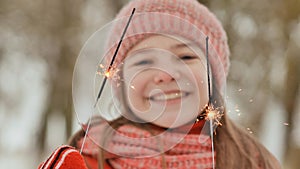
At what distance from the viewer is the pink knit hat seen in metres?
0.64

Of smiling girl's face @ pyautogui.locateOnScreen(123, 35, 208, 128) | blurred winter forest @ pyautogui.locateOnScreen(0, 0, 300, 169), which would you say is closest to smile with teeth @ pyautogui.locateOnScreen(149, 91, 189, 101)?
smiling girl's face @ pyautogui.locateOnScreen(123, 35, 208, 128)

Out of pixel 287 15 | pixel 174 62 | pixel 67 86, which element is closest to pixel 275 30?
pixel 287 15

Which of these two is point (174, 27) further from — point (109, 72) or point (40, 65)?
point (40, 65)

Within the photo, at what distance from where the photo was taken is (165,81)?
0.67 metres

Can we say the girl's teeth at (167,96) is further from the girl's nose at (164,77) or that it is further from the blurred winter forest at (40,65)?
the blurred winter forest at (40,65)

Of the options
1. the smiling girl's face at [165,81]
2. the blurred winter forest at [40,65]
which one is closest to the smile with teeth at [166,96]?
the smiling girl's face at [165,81]

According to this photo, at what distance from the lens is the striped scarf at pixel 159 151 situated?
2.13ft

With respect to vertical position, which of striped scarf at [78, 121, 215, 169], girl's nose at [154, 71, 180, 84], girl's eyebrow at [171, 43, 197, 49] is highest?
girl's eyebrow at [171, 43, 197, 49]

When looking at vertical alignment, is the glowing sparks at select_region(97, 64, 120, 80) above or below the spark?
above

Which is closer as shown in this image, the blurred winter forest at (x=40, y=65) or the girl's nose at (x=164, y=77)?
the girl's nose at (x=164, y=77)

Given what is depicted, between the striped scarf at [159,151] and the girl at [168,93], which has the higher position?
the girl at [168,93]

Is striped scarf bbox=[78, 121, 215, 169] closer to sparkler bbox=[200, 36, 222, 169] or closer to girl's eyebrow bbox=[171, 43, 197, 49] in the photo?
sparkler bbox=[200, 36, 222, 169]

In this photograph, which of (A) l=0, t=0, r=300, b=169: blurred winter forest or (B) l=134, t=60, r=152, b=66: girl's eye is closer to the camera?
(B) l=134, t=60, r=152, b=66: girl's eye

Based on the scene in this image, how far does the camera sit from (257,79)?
824 millimetres
